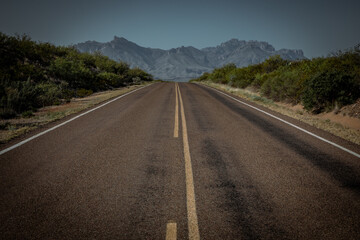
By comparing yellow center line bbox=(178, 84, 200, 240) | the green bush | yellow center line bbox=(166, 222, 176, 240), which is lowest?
yellow center line bbox=(166, 222, 176, 240)

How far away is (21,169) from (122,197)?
2337mm

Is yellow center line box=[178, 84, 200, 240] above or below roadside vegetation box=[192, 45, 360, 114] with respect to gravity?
below

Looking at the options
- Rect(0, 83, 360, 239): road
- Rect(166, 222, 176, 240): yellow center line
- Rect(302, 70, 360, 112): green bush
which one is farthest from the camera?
Rect(302, 70, 360, 112): green bush

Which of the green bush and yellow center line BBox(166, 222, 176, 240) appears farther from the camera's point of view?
the green bush

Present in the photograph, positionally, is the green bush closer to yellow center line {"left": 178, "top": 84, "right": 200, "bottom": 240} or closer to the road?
the road

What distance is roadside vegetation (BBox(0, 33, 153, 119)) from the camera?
31.0 ft

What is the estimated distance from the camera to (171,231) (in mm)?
2367

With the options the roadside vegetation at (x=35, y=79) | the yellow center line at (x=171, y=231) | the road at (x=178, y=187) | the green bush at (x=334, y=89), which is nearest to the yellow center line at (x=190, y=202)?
the road at (x=178, y=187)

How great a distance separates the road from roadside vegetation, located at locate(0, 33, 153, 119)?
5.70 m

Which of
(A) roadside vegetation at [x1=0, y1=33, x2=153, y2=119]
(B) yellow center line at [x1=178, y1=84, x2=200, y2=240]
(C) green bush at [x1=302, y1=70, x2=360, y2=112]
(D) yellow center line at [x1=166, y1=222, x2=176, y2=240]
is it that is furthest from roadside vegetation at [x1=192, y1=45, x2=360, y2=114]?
(A) roadside vegetation at [x1=0, y1=33, x2=153, y2=119]

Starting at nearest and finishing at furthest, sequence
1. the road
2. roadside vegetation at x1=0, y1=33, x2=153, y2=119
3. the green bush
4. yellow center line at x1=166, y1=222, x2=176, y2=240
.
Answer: yellow center line at x1=166, y1=222, x2=176, y2=240 < the road < the green bush < roadside vegetation at x1=0, y1=33, x2=153, y2=119

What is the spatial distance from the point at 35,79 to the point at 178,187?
17.2 m

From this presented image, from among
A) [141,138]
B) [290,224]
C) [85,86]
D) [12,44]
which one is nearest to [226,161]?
[290,224]

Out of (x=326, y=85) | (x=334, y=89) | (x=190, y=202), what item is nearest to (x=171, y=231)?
(x=190, y=202)
